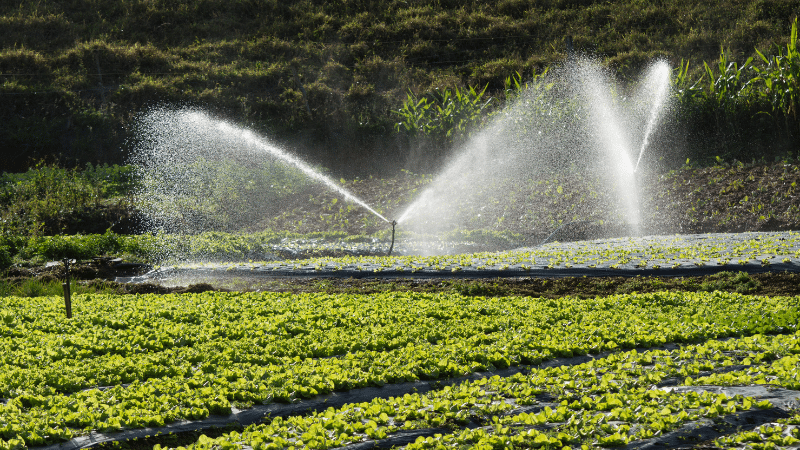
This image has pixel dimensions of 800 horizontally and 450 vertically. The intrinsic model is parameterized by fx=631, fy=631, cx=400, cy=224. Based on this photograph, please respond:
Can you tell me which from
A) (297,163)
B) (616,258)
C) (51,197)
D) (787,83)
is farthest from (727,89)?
(51,197)

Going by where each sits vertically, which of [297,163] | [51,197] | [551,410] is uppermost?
[297,163]

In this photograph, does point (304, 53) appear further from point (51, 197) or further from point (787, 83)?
point (787, 83)

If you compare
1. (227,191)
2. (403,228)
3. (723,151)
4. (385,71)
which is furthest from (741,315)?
(385,71)

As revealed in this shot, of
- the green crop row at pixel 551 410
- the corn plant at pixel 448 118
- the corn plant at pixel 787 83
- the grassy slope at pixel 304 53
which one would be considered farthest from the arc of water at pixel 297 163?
the green crop row at pixel 551 410

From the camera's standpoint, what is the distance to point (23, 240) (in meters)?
14.4

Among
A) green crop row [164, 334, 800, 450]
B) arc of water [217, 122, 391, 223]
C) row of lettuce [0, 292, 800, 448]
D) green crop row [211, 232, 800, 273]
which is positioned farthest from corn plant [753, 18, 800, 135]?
green crop row [164, 334, 800, 450]

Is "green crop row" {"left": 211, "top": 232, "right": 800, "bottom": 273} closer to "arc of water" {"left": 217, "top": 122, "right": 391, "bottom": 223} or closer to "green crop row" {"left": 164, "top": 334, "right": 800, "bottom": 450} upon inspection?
"green crop row" {"left": 164, "top": 334, "right": 800, "bottom": 450}

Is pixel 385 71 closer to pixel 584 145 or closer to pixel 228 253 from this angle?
pixel 584 145

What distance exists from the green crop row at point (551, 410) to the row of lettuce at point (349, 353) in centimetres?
2

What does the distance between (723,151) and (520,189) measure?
6380 mm

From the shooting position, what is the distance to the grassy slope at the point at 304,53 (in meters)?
25.1

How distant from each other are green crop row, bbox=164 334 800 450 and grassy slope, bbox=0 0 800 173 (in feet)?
59.6

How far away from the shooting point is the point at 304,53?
97.9ft

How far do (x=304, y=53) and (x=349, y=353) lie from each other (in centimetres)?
2568
